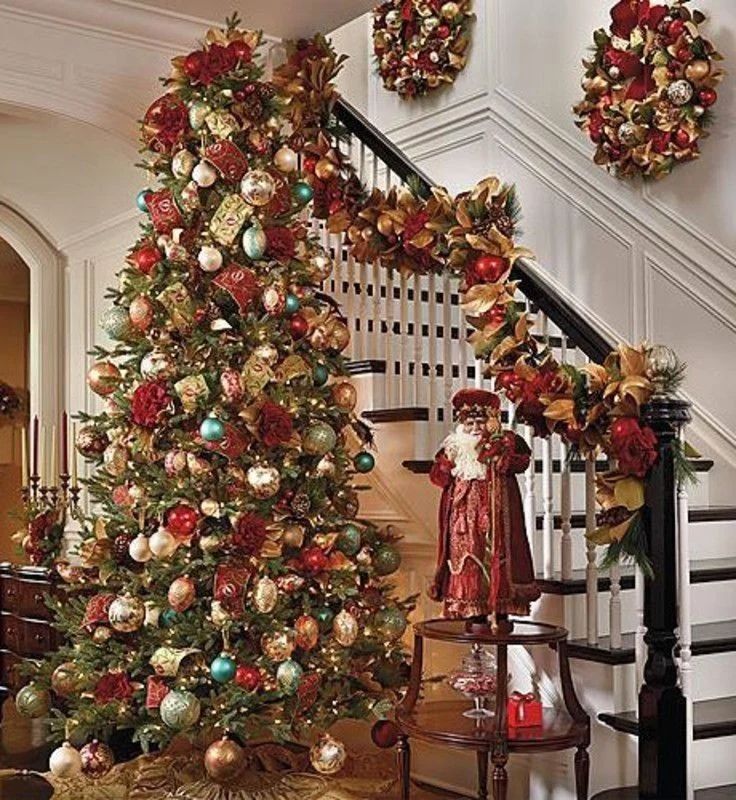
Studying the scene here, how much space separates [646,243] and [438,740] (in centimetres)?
297

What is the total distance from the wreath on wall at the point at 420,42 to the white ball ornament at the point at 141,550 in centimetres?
379

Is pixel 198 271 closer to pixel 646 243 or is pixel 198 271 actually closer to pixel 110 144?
pixel 110 144

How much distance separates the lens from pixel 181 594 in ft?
13.9

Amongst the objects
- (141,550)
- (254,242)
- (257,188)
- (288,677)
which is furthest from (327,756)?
(257,188)

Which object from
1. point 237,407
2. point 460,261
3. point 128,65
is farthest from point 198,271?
point 128,65

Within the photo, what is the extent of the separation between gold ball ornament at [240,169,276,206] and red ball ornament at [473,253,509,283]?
779mm

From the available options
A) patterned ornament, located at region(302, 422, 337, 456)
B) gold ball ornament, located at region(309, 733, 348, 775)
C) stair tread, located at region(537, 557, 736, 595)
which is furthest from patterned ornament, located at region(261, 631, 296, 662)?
stair tread, located at region(537, 557, 736, 595)

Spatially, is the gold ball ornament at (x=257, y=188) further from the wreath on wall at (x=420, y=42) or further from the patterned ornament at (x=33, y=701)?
the wreath on wall at (x=420, y=42)

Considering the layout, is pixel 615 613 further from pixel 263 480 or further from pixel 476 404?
pixel 263 480

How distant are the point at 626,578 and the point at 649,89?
246cm

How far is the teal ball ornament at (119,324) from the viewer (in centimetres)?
456

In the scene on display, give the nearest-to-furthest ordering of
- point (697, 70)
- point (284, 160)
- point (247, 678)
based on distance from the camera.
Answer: point (247, 678) → point (284, 160) → point (697, 70)

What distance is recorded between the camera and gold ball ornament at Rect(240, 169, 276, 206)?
4430 mm

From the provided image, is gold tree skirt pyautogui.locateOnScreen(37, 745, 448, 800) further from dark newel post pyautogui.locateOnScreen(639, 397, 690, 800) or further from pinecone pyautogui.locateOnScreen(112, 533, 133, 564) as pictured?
dark newel post pyautogui.locateOnScreen(639, 397, 690, 800)
